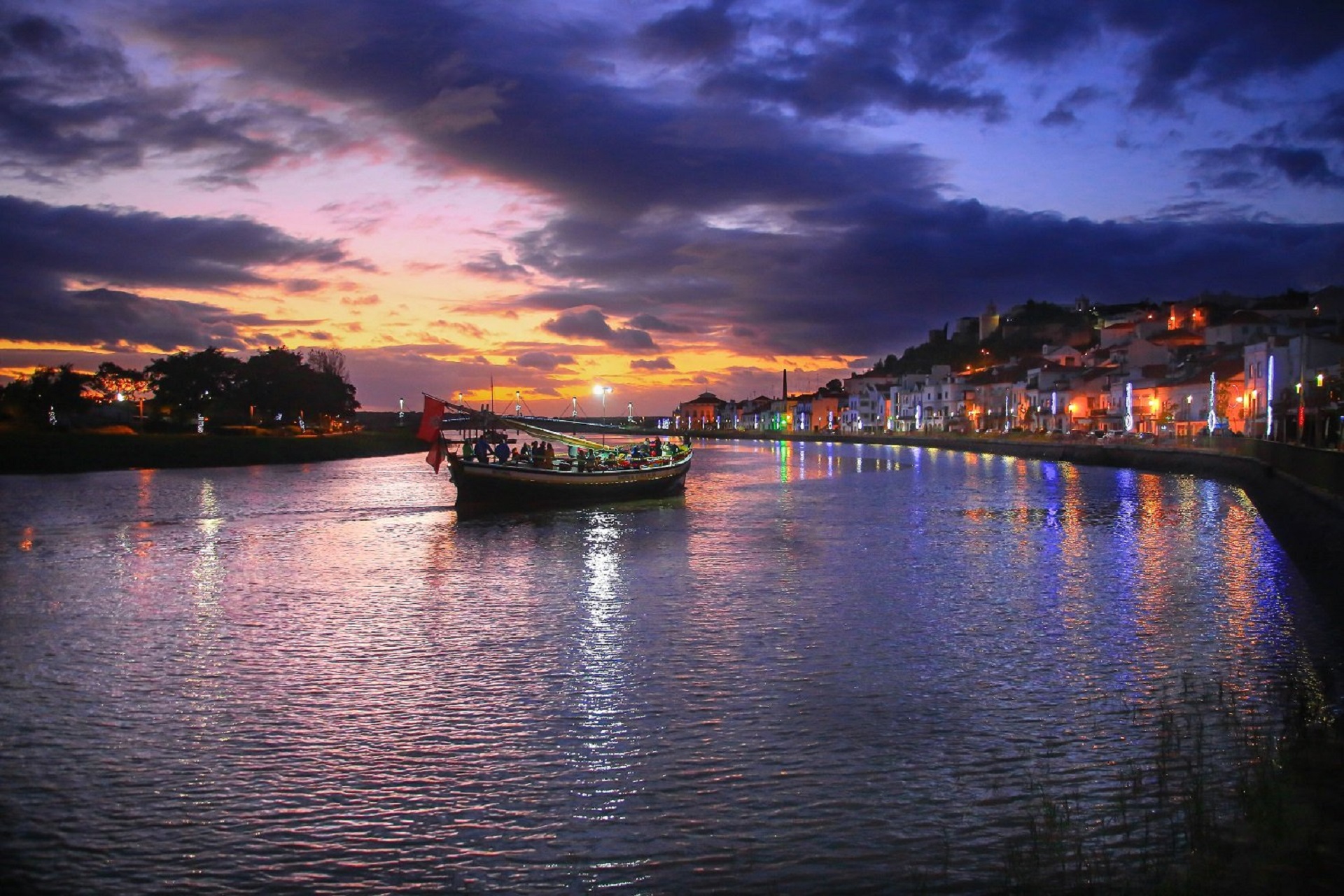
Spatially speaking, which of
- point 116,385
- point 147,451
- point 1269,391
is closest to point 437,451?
point 147,451

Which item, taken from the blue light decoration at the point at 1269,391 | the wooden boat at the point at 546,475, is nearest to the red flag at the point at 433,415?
the wooden boat at the point at 546,475

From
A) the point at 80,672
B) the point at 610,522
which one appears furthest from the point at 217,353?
the point at 80,672

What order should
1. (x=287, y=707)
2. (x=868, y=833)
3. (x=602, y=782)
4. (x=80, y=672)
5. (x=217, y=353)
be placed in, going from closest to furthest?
(x=868, y=833) → (x=602, y=782) → (x=287, y=707) → (x=80, y=672) → (x=217, y=353)

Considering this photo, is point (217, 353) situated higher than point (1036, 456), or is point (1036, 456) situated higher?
point (217, 353)

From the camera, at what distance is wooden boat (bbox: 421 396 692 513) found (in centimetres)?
4300

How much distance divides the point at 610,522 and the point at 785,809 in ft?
100

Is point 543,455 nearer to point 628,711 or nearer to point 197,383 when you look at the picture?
point 628,711

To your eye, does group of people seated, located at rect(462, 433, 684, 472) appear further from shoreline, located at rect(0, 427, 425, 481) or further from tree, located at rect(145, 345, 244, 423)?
tree, located at rect(145, 345, 244, 423)

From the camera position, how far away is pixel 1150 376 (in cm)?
10331

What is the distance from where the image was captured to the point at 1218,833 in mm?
8234

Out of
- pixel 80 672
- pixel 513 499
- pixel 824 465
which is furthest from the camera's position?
pixel 824 465

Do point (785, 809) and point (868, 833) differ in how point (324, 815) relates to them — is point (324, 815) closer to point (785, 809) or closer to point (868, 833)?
point (785, 809)

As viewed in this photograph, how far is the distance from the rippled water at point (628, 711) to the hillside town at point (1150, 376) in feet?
114

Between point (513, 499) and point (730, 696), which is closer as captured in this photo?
point (730, 696)
